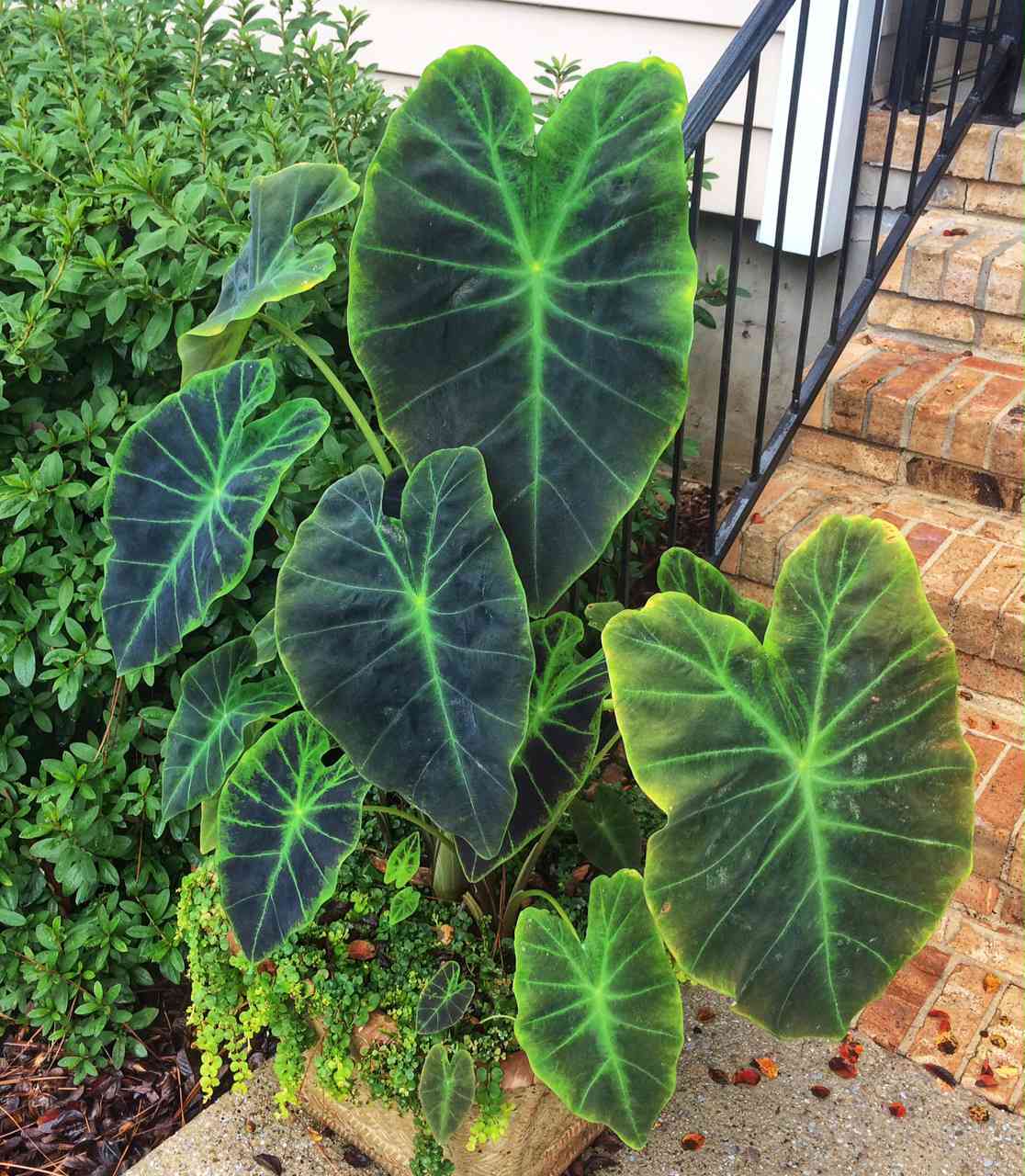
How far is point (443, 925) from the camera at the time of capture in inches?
72.2

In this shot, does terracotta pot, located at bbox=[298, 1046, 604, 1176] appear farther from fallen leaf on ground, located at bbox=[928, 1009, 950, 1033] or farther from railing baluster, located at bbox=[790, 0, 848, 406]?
railing baluster, located at bbox=[790, 0, 848, 406]

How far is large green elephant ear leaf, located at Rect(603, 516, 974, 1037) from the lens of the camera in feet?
4.45

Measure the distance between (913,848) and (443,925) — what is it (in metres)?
Result: 0.77

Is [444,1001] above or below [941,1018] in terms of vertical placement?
above

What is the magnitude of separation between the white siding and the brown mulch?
2.34 meters

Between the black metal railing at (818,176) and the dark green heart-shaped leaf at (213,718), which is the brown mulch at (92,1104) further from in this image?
the black metal railing at (818,176)

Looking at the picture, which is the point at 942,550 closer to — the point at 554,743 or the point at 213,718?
the point at 554,743

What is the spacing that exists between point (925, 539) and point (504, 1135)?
4.47 ft

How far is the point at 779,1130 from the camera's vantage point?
1900 millimetres

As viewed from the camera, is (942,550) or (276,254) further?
(942,550)

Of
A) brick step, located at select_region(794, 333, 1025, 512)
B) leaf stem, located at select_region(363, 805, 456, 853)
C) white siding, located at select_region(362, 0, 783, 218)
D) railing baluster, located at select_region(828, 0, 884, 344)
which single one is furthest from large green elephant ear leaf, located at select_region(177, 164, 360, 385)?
white siding, located at select_region(362, 0, 783, 218)

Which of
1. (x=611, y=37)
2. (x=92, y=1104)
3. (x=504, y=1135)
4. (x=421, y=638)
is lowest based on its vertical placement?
(x=92, y=1104)

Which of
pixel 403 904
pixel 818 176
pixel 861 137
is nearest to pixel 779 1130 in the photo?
pixel 403 904

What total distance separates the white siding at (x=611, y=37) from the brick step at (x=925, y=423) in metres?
0.73
